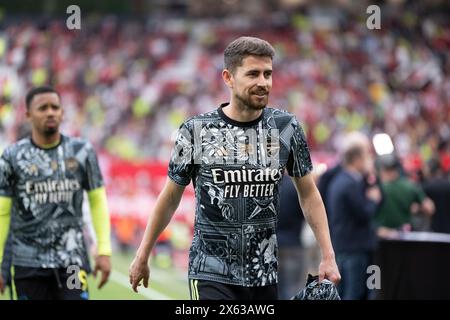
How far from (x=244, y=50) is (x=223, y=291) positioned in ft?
4.60

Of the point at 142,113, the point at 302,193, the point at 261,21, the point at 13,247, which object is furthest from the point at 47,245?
the point at 261,21

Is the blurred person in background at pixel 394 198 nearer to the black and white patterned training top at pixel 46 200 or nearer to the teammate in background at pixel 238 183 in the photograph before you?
the black and white patterned training top at pixel 46 200

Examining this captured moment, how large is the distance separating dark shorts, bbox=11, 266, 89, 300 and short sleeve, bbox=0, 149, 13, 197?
57 centimetres

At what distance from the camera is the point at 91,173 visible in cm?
846

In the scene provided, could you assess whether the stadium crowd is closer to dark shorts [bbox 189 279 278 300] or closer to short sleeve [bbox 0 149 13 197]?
short sleeve [bbox 0 149 13 197]

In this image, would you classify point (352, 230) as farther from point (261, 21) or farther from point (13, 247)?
point (261, 21)

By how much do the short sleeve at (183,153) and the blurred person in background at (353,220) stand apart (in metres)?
5.20

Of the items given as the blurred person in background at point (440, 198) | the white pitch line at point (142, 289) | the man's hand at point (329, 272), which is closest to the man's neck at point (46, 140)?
the man's hand at point (329, 272)

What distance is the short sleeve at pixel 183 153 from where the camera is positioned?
259 inches

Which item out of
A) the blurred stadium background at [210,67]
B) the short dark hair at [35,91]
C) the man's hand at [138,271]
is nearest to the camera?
the man's hand at [138,271]

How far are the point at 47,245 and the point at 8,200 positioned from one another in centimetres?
45

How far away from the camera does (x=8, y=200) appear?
8.27m

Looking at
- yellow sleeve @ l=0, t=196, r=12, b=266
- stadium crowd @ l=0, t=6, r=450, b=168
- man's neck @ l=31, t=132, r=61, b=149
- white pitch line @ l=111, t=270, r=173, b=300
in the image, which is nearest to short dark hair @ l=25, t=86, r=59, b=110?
man's neck @ l=31, t=132, r=61, b=149

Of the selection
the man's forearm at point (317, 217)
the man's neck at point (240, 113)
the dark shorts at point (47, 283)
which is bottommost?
the dark shorts at point (47, 283)
